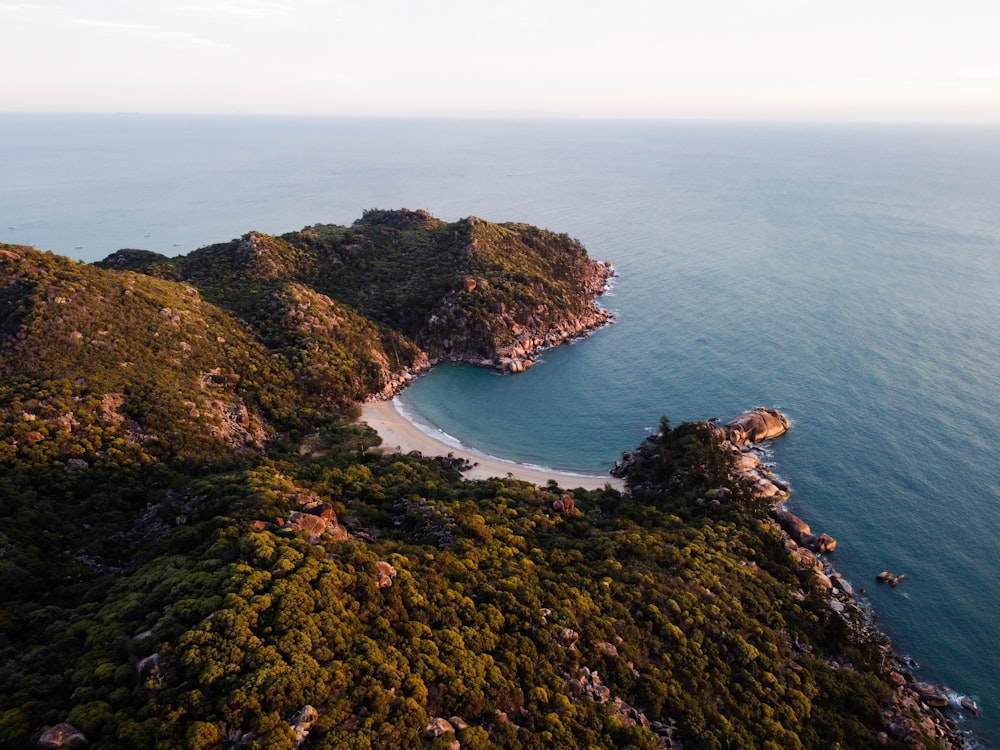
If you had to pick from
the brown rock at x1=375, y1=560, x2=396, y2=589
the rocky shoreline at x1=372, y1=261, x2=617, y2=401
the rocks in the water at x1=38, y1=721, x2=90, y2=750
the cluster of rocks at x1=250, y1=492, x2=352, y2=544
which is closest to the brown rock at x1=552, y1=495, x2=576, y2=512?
the cluster of rocks at x1=250, y1=492, x2=352, y2=544

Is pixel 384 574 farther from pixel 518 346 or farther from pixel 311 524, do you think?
pixel 518 346

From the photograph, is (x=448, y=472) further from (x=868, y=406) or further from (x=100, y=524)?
(x=868, y=406)

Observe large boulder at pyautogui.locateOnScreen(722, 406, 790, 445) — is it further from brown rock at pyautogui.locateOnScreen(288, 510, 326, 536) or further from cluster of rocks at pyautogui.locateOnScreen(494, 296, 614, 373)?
brown rock at pyautogui.locateOnScreen(288, 510, 326, 536)

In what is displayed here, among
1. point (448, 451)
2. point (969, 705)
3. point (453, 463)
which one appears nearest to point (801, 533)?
point (969, 705)

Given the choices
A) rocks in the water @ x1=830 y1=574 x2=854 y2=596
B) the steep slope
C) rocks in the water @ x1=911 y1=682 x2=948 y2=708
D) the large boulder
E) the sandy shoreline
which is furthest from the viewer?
the steep slope

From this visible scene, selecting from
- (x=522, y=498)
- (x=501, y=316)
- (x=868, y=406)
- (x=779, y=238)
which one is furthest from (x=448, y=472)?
(x=779, y=238)

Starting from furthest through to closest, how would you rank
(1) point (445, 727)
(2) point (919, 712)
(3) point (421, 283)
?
1. (3) point (421, 283)
2. (2) point (919, 712)
3. (1) point (445, 727)

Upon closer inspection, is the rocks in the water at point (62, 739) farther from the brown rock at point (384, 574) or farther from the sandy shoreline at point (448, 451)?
the sandy shoreline at point (448, 451)
